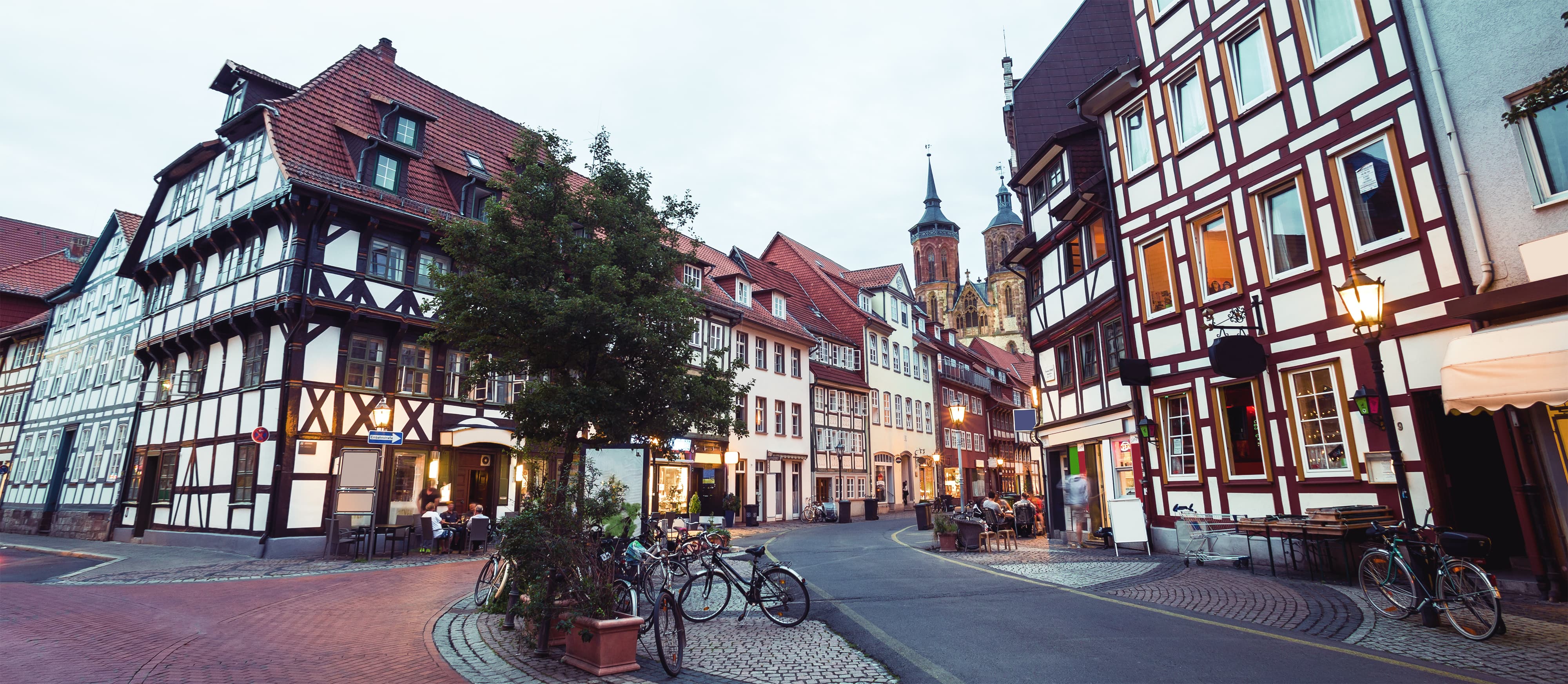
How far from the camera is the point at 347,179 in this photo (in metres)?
20.1

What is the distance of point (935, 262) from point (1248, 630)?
3337 inches

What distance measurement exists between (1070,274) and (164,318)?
86.6ft

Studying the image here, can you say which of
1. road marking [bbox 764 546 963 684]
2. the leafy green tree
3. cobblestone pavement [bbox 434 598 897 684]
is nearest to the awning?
road marking [bbox 764 546 963 684]

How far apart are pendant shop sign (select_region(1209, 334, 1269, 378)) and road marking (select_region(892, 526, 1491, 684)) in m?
4.62

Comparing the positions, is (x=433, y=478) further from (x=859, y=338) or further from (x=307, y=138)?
(x=859, y=338)

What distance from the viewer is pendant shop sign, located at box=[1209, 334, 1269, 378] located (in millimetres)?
12312

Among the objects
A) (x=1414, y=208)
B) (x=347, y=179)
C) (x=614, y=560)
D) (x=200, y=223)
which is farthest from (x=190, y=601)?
(x=1414, y=208)

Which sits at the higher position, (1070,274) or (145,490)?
(1070,274)

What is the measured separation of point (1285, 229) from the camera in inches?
493

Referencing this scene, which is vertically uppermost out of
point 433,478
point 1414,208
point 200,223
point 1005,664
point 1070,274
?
point 200,223

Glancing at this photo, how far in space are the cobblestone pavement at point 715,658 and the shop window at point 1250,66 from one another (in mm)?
11343

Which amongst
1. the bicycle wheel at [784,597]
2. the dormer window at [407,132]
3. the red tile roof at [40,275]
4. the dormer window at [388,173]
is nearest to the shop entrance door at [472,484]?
the dormer window at [388,173]

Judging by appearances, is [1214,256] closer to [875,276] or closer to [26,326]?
[875,276]

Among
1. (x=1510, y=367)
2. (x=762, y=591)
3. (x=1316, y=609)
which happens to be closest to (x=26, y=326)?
(x=762, y=591)
